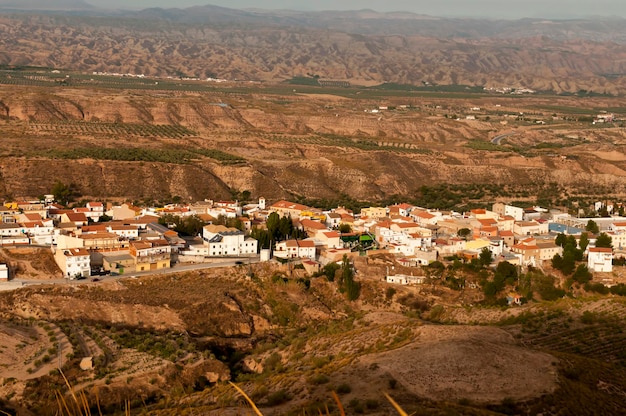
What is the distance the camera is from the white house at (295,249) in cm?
4191

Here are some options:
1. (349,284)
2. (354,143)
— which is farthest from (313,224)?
(354,143)

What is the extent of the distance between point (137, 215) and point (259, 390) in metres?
26.5

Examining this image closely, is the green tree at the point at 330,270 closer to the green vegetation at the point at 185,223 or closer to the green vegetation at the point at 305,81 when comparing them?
the green vegetation at the point at 185,223

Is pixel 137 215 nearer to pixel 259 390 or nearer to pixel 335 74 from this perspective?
pixel 259 390

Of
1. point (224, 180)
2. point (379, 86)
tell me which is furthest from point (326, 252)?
point (379, 86)

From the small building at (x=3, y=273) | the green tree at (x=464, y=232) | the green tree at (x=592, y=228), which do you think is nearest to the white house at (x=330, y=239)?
the green tree at (x=464, y=232)

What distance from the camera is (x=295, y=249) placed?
138 feet

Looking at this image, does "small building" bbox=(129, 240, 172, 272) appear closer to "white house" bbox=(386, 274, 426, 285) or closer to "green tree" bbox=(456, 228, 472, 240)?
"white house" bbox=(386, 274, 426, 285)

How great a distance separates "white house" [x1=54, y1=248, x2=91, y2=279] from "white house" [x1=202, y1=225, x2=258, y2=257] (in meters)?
6.53

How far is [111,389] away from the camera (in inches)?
1061

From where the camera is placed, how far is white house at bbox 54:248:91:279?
1471 inches

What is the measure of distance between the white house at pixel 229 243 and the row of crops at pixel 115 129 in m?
40.1

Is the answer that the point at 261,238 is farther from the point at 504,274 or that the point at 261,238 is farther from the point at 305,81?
the point at 305,81

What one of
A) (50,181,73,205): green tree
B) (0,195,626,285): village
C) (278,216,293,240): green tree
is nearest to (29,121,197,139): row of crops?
(50,181,73,205): green tree
